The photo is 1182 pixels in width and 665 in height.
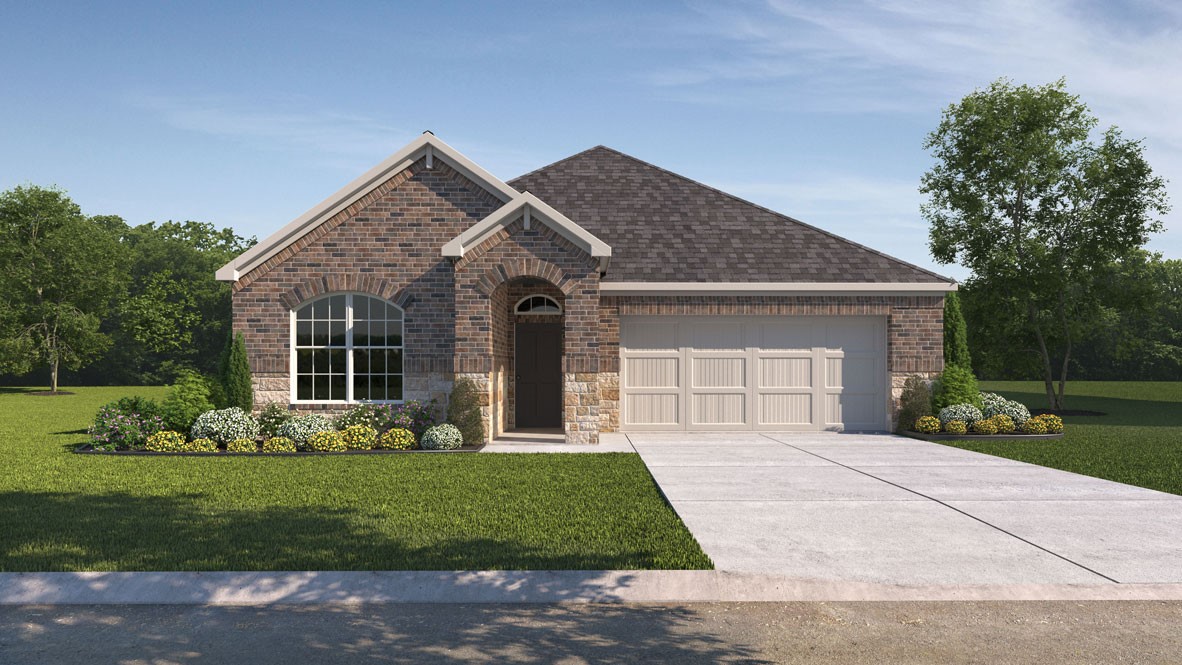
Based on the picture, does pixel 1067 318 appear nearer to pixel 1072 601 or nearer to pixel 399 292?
pixel 399 292

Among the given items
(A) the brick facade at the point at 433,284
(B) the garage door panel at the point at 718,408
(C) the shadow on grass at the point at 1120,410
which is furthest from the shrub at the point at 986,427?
(A) the brick facade at the point at 433,284

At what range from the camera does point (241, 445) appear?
16016 millimetres

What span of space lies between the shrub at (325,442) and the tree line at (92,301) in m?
22.0

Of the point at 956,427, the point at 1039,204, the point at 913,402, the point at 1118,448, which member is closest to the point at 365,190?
the point at 913,402

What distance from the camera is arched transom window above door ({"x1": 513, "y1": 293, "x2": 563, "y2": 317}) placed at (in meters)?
20.2

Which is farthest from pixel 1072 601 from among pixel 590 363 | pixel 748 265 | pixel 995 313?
pixel 995 313

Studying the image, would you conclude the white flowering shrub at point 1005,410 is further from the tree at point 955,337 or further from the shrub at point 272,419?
the shrub at point 272,419

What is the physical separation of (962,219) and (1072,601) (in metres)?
27.0

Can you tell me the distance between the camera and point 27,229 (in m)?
47.1

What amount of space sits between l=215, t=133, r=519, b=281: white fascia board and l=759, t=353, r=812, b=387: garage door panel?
7.06 meters

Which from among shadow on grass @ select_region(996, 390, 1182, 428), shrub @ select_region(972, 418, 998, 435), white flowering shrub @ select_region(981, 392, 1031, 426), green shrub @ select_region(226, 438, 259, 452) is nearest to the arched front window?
green shrub @ select_region(226, 438, 259, 452)

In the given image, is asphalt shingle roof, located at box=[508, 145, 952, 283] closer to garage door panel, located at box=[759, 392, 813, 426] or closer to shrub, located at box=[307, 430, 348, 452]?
garage door panel, located at box=[759, 392, 813, 426]

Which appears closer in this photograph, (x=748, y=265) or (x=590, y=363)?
(x=590, y=363)

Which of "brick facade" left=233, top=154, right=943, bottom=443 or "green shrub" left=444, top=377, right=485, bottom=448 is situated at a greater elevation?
"brick facade" left=233, top=154, right=943, bottom=443
